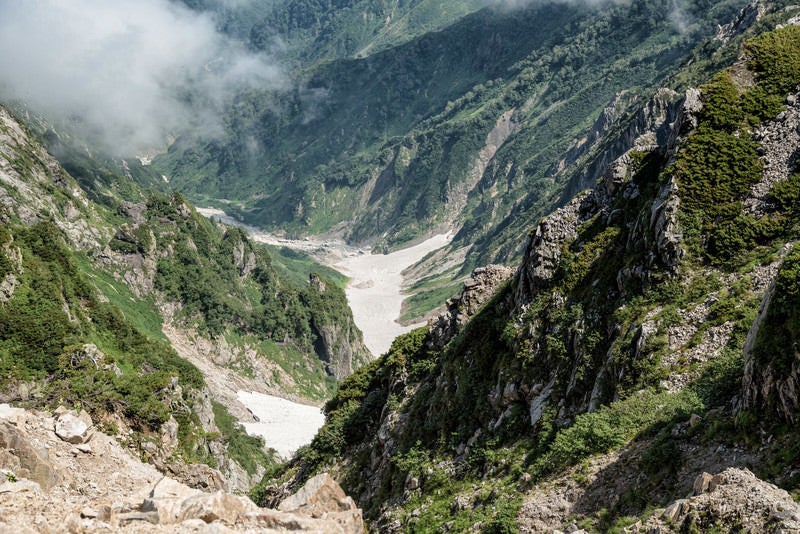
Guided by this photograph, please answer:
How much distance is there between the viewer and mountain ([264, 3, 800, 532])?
70.5 ft

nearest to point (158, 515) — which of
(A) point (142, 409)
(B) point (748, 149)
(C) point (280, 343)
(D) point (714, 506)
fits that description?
(D) point (714, 506)

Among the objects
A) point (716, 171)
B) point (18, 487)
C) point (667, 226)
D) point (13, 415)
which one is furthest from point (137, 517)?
point (716, 171)

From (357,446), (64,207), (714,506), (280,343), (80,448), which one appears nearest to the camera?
(714,506)

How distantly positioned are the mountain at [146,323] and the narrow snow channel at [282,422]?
4665 mm

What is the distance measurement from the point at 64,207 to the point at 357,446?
116 m

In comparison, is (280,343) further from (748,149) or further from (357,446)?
(748,149)

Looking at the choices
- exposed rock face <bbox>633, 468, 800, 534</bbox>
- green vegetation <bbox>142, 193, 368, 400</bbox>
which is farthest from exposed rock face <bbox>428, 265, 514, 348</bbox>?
green vegetation <bbox>142, 193, 368, 400</bbox>

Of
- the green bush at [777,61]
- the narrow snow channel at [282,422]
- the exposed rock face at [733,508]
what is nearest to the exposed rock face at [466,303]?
the green bush at [777,61]

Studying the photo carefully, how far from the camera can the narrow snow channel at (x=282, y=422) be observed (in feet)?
398

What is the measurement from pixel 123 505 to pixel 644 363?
72.1ft

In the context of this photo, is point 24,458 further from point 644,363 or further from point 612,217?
point 612,217

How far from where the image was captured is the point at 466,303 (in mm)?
53125

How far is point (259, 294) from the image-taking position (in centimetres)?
19175

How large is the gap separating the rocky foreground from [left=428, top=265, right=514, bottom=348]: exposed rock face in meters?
27.7
